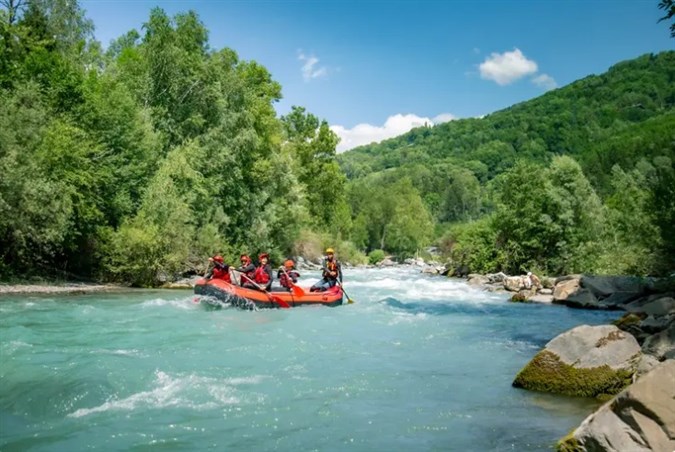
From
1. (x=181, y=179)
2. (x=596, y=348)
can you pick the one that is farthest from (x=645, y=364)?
(x=181, y=179)

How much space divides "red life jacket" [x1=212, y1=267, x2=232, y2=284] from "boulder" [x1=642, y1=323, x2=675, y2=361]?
482 inches

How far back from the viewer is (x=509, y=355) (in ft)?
35.3

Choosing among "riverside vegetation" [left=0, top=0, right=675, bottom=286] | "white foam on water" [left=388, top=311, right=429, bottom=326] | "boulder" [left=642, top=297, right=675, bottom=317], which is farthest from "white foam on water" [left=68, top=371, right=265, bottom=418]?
"riverside vegetation" [left=0, top=0, right=675, bottom=286]

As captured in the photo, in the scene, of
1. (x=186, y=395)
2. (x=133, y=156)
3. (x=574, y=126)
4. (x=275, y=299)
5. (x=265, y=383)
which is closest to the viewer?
(x=186, y=395)

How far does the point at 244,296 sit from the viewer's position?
1688cm

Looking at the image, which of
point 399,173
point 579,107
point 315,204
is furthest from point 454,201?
point 315,204

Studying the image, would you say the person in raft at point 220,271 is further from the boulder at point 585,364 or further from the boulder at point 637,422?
the boulder at point 637,422

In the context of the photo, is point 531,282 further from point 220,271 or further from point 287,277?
point 220,271

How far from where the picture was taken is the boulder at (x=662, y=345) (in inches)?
319

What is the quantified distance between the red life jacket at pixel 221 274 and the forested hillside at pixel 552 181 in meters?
13.7

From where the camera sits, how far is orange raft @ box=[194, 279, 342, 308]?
54.7 ft

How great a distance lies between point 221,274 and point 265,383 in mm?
10053

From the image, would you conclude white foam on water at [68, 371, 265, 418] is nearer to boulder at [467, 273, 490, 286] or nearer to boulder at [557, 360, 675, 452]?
boulder at [557, 360, 675, 452]

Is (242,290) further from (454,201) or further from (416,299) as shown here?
(454,201)
